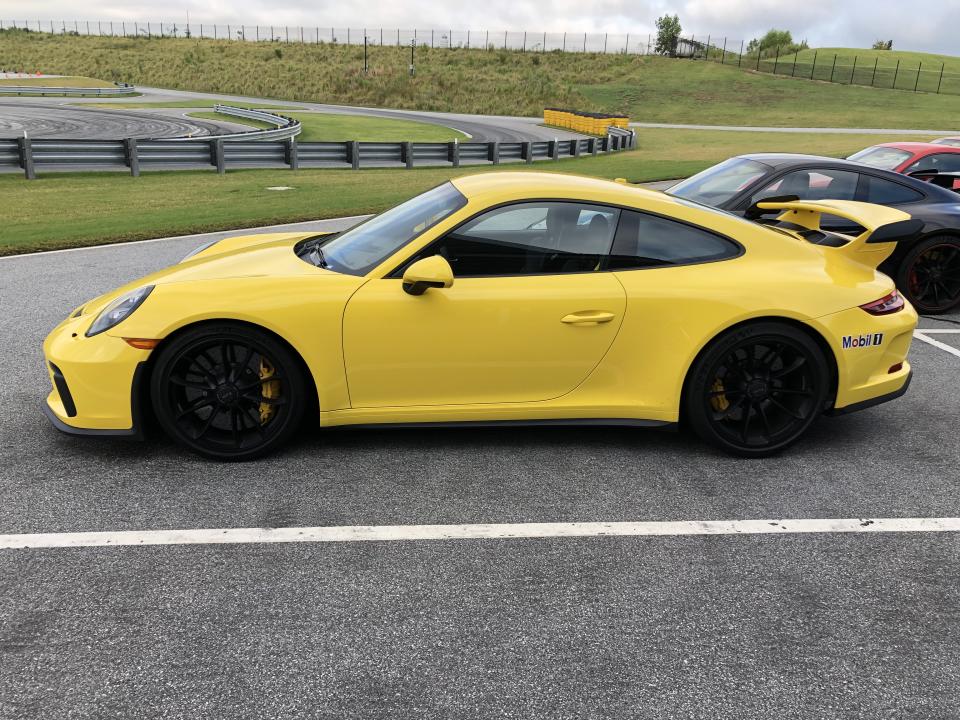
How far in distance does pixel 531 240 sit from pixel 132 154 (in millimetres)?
16908

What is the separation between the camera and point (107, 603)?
9.95 feet

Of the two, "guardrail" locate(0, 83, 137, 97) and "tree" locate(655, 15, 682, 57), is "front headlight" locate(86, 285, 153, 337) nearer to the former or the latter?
"guardrail" locate(0, 83, 137, 97)

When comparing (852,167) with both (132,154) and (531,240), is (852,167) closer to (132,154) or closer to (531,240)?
(531,240)

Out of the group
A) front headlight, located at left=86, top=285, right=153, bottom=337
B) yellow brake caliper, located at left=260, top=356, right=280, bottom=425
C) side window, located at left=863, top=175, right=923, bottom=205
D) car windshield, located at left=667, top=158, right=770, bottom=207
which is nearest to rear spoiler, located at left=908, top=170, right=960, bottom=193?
side window, located at left=863, top=175, right=923, bottom=205

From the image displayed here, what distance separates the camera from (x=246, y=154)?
2069 cm

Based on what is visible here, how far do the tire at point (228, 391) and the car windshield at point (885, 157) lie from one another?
398 inches

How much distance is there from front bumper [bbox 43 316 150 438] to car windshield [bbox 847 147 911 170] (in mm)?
10625

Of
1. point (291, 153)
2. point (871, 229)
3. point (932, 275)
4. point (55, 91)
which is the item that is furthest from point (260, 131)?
point (55, 91)

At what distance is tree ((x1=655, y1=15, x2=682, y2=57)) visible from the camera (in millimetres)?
99438

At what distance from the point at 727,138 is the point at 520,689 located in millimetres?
41983

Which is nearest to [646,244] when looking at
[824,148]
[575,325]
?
[575,325]

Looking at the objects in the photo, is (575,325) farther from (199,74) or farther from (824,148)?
(199,74)

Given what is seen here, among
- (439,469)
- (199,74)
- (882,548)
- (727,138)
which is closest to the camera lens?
(882,548)

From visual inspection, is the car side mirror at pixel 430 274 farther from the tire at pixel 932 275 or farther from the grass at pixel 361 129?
the grass at pixel 361 129
